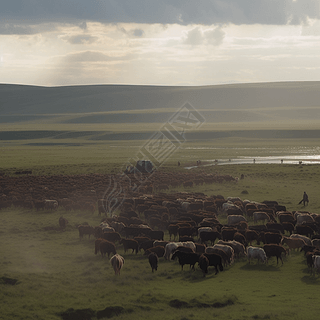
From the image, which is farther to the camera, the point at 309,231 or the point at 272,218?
the point at 272,218

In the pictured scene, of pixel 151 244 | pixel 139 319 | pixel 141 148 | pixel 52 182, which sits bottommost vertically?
pixel 139 319

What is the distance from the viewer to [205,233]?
2088 cm

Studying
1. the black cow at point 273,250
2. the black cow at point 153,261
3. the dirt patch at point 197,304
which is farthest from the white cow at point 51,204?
the dirt patch at point 197,304

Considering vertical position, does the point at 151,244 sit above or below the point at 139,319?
above

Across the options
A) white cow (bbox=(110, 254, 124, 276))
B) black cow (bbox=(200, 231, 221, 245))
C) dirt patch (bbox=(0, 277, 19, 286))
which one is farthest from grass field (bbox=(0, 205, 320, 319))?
black cow (bbox=(200, 231, 221, 245))

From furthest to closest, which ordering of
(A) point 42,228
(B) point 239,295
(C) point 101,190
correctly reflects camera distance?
(C) point 101,190 < (A) point 42,228 < (B) point 239,295

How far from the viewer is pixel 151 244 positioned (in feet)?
64.6

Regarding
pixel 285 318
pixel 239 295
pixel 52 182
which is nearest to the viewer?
pixel 285 318

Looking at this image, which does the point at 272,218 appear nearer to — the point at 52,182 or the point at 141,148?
the point at 52,182

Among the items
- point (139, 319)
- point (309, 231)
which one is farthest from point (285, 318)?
point (309, 231)

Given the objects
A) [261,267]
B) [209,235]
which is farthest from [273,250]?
[209,235]

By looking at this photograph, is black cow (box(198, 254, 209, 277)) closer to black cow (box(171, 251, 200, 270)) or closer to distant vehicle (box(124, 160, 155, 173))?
black cow (box(171, 251, 200, 270))

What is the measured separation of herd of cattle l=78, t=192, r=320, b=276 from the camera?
17844mm

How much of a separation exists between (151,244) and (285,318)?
833 centimetres
